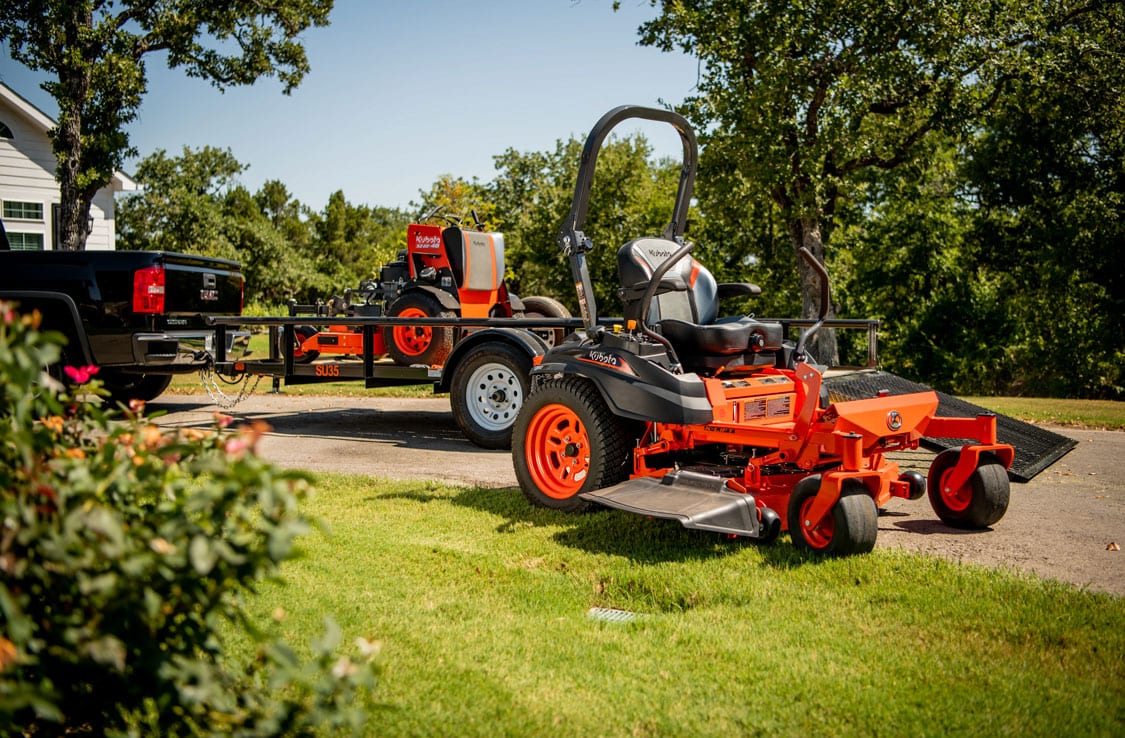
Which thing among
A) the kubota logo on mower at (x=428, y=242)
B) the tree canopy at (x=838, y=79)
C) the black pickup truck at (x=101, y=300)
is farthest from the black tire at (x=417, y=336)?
the tree canopy at (x=838, y=79)

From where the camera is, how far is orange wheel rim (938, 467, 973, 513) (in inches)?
224

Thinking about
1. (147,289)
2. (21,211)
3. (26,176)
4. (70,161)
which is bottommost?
(147,289)

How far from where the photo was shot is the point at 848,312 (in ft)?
79.1

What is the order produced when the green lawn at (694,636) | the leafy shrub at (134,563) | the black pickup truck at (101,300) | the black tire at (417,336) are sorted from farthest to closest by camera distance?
the black tire at (417,336) → the black pickup truck at (101,300) → the green lawn at (694,636) → the leafy shrub at (134,563)

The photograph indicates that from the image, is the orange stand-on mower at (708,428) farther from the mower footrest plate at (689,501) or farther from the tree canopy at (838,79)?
the tree canopy at (838,79)

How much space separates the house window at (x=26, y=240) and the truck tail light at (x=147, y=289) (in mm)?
17383

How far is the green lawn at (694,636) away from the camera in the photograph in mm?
3168

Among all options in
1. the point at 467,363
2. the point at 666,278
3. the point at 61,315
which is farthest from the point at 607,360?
the point at 61,315

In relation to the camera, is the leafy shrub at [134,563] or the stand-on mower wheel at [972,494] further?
the stand-on mower wheel at [972,494]

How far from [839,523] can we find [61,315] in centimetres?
775

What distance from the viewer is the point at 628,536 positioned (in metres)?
5.46

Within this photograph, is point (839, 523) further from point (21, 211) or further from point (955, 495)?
point (21, 211)

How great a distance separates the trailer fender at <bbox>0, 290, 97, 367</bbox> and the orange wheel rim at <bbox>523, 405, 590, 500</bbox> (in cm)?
517

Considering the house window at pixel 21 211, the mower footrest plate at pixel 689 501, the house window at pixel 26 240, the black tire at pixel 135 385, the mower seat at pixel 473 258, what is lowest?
the mower footrest plate at pixel 689 501
